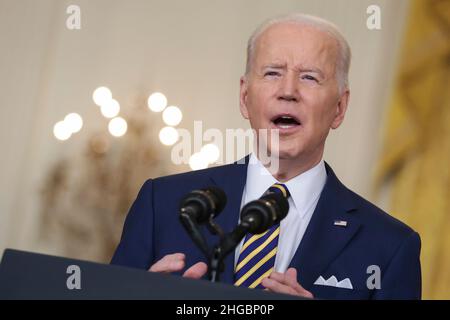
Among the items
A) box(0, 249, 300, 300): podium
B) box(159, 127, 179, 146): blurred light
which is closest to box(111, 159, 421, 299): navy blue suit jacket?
box(0, 249, 300, 300): podium

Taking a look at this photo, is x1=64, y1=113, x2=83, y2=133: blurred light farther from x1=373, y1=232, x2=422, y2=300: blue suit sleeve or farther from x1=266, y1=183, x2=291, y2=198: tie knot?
x1=373, y1=232, x2=422, y2=300: blue suit sleeve

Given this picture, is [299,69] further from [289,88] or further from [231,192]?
[231,192]

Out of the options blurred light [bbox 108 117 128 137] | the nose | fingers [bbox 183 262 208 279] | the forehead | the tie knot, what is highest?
blurred light [bbox 108 117 128 137]

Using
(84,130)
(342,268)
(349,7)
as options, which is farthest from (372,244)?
(84,130)

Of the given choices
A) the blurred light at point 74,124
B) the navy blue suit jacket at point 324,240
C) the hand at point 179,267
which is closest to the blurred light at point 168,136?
the blurred light at point 74,124

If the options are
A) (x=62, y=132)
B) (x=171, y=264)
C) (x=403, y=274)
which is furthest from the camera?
(x=62, y=132)

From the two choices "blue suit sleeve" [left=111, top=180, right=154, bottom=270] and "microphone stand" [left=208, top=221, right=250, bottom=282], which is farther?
"blue suit sleeve" [left=111, top=180, right=154, bottom=270]

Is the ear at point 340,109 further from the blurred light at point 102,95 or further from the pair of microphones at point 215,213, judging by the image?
the blurred light at point 102,95

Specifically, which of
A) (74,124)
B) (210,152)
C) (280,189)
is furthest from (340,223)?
(74,124)

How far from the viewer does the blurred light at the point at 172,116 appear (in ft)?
16.9

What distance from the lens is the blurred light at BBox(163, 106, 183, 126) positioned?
5145 mm

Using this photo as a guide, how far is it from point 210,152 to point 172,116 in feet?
1.56

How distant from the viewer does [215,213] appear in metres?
1.44

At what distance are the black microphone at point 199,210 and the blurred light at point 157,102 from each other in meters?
3.74
